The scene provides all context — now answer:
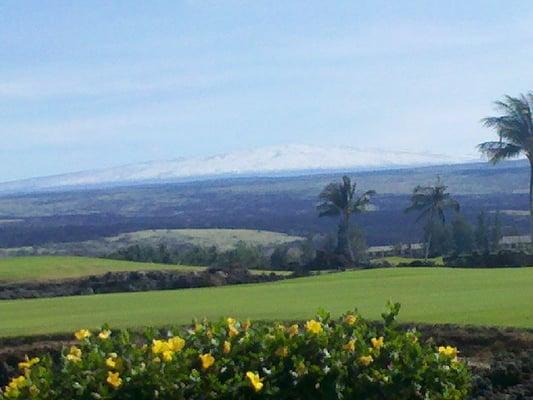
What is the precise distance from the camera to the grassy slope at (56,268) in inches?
1112

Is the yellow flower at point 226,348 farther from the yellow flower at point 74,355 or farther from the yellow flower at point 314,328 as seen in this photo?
the yellow flower at point 74,355

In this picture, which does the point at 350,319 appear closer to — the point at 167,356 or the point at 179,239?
the point at 167,356

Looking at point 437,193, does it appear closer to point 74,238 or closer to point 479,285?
point 479,285

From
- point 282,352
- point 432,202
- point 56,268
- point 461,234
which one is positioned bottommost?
point 461,234

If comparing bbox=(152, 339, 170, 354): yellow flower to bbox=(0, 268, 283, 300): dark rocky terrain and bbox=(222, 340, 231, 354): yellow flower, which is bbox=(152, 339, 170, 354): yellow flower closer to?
bbox=(222, 340, 231, 354): yellow flower

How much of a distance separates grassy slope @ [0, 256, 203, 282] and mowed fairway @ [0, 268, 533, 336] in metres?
6.71

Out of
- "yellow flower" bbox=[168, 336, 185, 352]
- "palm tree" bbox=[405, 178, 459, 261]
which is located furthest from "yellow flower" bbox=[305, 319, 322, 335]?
"palm tree" bbox=[405, 178, 459, 261]

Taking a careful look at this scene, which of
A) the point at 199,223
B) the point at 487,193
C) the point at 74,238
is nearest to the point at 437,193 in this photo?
the point at 74,238

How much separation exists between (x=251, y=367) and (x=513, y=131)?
108ft

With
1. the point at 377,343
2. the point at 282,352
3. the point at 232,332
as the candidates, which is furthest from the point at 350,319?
the point at 232,332

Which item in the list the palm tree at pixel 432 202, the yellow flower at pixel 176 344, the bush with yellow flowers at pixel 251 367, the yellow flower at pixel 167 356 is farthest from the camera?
the palm tree at pixel 432 202

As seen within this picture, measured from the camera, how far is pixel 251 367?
6582mm

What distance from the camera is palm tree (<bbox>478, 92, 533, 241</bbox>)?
38094 millimetres

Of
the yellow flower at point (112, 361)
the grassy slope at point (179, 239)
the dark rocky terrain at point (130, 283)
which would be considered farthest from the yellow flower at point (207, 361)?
the grassy slope at point (179, 239)
